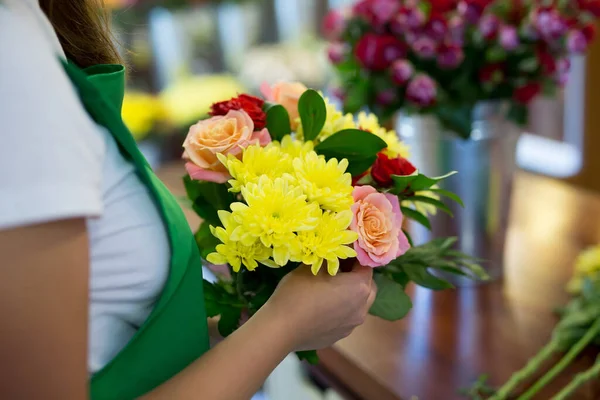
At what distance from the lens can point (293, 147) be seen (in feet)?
2.45

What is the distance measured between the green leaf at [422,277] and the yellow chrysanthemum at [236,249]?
8.4 inches

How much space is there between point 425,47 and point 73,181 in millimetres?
796

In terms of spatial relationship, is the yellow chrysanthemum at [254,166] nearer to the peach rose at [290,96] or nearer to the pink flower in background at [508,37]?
the peach rose at [290,96]

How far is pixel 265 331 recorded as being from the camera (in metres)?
0.62

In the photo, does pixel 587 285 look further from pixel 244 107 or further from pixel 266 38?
pixel 266 38

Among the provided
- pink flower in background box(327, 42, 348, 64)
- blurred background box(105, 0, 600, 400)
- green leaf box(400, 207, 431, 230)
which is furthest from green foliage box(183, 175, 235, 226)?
blurred background box(105, 0, 600, 400)

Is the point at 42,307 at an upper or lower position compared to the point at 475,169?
upper

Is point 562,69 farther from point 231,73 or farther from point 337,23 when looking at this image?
point 231,73

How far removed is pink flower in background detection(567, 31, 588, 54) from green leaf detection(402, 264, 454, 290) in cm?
58

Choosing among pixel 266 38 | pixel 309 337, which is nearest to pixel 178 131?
pixel 266 38

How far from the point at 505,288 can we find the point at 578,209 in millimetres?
448

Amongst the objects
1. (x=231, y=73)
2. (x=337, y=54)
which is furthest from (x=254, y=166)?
(x=231, y=73)

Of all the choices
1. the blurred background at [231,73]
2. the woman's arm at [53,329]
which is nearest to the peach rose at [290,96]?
the woman's arm at [53,329]

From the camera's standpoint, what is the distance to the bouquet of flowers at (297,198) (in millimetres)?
631
